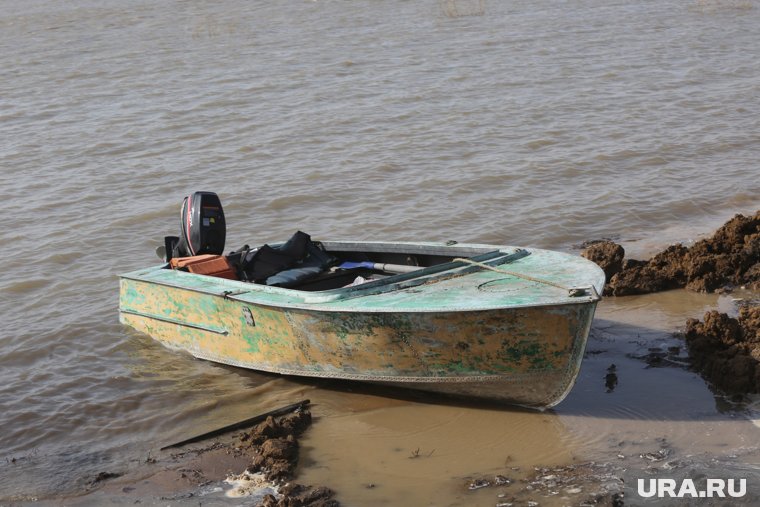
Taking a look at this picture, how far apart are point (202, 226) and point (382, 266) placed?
5.30 ft

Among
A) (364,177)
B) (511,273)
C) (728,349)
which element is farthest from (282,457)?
(364,177)

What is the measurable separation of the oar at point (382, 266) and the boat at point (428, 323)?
3cm

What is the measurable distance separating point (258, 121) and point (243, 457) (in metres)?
10.4

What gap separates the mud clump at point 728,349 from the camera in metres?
6.65

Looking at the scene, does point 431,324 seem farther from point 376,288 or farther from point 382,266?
point 382,266

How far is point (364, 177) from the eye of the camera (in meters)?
13.4

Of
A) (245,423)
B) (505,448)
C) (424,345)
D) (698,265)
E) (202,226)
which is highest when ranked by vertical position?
(202,226)

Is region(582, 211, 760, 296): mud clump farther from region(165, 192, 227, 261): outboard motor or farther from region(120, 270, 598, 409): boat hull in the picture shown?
region(165, 192, 227, 261): outboard motor

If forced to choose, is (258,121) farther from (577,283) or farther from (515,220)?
(577,283)

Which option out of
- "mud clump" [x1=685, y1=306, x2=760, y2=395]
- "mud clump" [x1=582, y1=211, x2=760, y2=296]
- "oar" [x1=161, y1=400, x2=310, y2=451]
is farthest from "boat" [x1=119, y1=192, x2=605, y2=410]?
"mud clump" [x1=582, y1=211, x2=760, y2=296]

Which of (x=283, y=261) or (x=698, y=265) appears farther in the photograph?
(x=698, y=265)

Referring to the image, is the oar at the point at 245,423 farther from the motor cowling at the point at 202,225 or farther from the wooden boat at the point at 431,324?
the motor cowling at the point at 202,225

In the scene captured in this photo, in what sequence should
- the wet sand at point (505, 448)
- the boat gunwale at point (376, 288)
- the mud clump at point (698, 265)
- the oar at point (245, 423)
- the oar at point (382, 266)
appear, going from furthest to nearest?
the mud clump at point (698, 265)
the oar at point (382, 266)
the oar at point (245, 423)
the boat gunwale at point (376, 288)
the wet sand at point (505, 448)

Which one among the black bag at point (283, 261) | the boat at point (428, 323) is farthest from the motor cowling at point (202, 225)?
the boat at point (428, 323)
